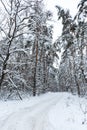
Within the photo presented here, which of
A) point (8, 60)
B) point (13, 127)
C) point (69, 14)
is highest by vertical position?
point (69, 14)

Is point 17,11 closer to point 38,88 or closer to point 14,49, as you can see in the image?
point 14,49

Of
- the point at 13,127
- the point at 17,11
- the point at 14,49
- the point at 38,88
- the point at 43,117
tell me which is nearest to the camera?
the point at 13,127

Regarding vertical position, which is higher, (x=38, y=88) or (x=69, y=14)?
(x=69, y=14)

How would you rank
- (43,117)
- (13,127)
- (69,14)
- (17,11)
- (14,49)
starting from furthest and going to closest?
(69,14), (14,49), (17,11), (43,117), (13,127)

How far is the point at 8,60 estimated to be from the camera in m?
19.2

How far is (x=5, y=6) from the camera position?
750 inches

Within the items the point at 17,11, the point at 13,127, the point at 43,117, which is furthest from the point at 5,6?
the point at 13,127

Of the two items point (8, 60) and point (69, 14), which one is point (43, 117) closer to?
point (8, 60)

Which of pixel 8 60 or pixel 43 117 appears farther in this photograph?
pixel 8 60

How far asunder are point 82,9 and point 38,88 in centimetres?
1757

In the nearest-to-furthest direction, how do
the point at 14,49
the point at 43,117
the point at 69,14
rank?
the point at 43,117
the point at 14,49
the point at 69,14

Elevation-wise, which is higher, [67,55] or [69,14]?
[69,14]

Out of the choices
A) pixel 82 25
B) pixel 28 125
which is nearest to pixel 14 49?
pixel 82 25

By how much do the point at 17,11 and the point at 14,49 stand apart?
10.3 feet
